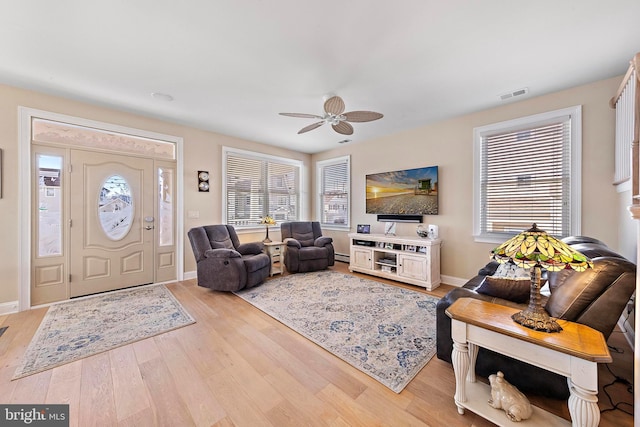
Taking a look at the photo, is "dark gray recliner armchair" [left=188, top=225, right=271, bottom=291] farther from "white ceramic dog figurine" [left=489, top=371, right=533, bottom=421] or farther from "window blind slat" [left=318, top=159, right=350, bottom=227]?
"white ceramic dog figurine" [left=489, top=371, right=533, bottom=421]

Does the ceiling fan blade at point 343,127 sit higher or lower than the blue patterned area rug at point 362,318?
higher

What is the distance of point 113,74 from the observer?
2.59 metres

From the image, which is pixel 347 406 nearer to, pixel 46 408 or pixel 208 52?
pixel 46 408

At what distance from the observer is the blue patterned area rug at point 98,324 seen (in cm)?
204

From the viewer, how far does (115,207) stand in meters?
3.59

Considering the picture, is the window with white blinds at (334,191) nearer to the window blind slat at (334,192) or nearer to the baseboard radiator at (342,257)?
the window blind slat at (334,192)

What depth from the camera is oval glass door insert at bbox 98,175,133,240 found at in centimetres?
350

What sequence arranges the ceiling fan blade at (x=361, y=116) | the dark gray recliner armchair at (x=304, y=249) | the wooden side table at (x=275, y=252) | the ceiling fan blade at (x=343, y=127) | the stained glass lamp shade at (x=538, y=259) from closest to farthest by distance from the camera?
the stained glass lamp shade at (x=538, y=259) → the ceiling fan blade at (x=361, y=116) → the ceiling fan blade at (x=343, y=127) → the wooden side table at (x=275, y=252) → the dark gray recliner armchair at (x=304, y=249)

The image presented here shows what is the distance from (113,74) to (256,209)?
3.14 meters

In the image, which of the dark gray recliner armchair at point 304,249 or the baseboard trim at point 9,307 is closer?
the baseboard trim at point 9,307

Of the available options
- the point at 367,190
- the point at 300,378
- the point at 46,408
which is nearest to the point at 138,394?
the point at 46,408

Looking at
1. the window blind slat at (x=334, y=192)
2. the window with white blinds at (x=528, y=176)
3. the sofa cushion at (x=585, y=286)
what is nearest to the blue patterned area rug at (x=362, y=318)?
the sofa cushion at (x=585, y=286)

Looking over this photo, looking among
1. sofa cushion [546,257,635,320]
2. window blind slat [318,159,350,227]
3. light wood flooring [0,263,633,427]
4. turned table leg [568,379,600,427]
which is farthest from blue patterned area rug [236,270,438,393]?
window blind slat [318,159,350,227]

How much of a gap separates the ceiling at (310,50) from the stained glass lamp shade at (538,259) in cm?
168
